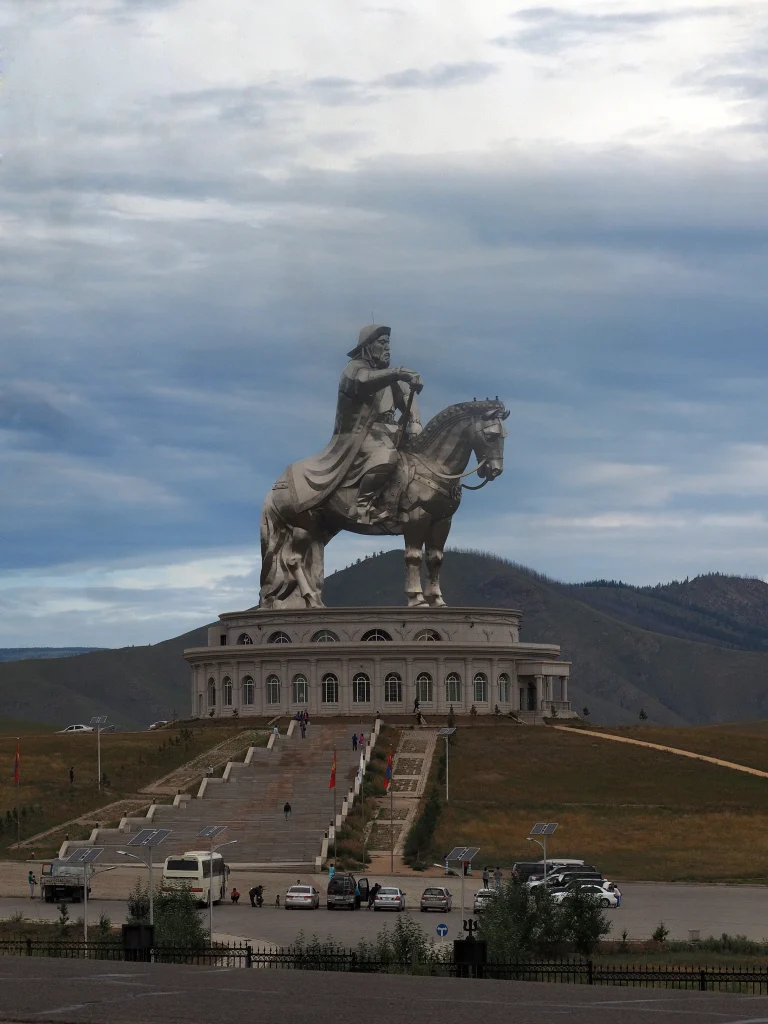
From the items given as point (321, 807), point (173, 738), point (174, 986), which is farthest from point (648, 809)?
point (174, 986)

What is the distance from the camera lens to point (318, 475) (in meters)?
89.9

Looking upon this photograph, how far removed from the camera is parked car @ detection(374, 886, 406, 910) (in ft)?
171

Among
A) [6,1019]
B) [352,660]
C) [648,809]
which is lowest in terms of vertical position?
[6,1019]

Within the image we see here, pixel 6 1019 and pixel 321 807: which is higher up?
pixel 321 807

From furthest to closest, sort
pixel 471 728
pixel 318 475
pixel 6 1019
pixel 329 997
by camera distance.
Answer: pixel 318 475
pixel 471 728
pixel 329 997
pixel 6 1019

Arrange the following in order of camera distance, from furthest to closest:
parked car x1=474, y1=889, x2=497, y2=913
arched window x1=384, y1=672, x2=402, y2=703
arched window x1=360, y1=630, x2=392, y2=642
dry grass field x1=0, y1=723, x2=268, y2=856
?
arched window x1=360, y1=630, x2=392, y2=642 → arched window x1=384, y1=672, x2=402, y2=703 → dry grass field x1=0, y1=723, x2=268, y2=856 → parked car x1=474, y1=889, x2=497, y2=913

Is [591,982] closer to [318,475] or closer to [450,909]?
[450,909]

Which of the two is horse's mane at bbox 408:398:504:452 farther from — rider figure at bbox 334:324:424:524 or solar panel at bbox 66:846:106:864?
solar panel at bbox 66:846:106:864

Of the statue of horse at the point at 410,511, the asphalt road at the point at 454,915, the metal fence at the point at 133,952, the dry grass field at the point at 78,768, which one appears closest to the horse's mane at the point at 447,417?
the statue of horse at the point at 410,511

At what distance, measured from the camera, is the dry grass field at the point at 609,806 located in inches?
2448

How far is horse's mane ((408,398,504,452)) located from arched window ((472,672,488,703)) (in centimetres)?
1077

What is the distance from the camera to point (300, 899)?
52.5 meters

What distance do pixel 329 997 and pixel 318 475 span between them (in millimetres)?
62180

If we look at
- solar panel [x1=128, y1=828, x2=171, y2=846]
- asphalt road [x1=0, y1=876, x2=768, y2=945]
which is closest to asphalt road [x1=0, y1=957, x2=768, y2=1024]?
asphalt road [x1=0, y1=876, x2=768, y2=945]
